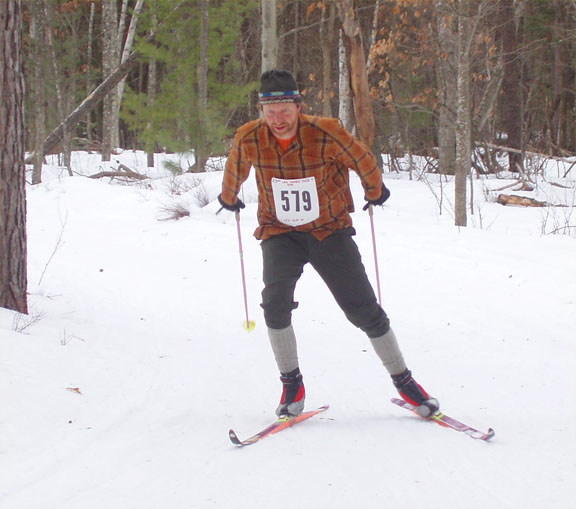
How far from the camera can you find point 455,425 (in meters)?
3.21

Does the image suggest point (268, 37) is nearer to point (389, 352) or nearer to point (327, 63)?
point (327, 63)

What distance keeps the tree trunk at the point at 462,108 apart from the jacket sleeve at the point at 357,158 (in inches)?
205

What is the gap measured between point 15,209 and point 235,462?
8.60 feet

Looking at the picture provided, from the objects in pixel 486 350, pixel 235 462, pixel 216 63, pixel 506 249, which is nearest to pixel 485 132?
pixel 216 63

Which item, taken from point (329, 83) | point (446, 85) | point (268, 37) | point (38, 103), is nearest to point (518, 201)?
point (446, 85)

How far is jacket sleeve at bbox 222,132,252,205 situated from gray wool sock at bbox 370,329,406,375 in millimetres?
1081

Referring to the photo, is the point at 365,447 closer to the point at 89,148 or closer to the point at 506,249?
Result: the point at 506,249

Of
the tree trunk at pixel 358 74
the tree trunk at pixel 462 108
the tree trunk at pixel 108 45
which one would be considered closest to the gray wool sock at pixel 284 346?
the tree trunk at pixel 462 108

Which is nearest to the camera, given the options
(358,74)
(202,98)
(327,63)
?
(358,74)

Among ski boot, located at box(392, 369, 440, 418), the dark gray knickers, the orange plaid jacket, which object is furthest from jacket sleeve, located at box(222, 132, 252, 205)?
ski boot, located at box(392, 369, 440, 418)

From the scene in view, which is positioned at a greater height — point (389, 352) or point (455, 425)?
point (389, 352)

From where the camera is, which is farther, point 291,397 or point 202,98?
point 202,98

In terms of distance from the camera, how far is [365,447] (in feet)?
9.92

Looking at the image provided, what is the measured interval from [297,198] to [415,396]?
1.18 metres
